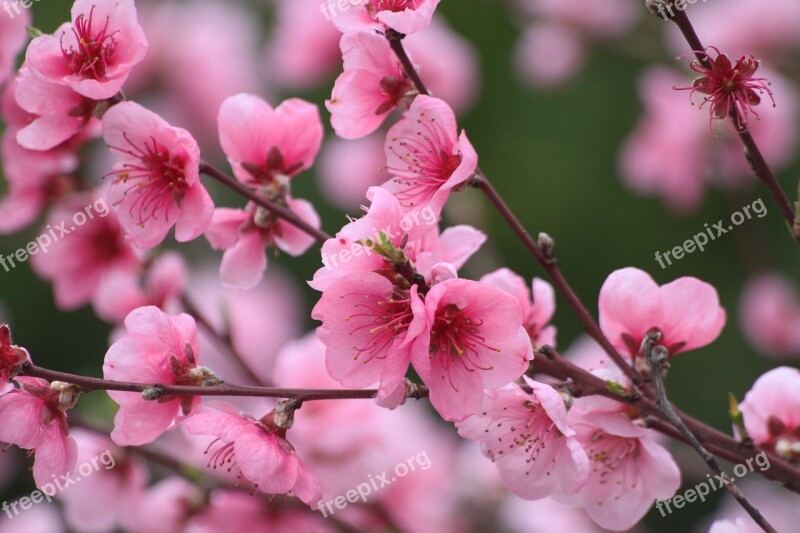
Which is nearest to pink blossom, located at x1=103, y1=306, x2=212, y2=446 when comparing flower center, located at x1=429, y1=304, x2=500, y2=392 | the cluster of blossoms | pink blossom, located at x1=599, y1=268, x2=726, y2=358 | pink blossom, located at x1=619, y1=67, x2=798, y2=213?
the cluster of blossoms

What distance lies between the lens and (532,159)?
3643 mm

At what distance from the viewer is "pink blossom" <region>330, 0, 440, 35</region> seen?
1003 millimetres

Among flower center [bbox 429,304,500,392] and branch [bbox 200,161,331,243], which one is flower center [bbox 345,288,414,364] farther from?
branch [bbox 200,161,331,243]

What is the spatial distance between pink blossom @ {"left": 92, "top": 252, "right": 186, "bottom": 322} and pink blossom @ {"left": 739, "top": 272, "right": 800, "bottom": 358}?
144 cm

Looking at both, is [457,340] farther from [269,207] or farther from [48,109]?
[48,109]

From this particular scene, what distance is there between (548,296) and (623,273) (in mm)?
120

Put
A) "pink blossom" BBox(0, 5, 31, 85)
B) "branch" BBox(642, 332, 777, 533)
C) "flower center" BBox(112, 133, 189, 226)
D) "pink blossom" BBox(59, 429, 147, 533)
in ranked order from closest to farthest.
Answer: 1. "branch" BBox(642, 332, 777, 533)
2. "flower center" BBox(112, 133, 189, 226)
3. "pink blossom" BBox(0, 5, 31, 85)
4. "pink blossom" BBox(59, 429, 147, 533)

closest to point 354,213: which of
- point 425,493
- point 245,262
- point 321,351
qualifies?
point 425,493

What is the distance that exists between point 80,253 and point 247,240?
0.53 metres

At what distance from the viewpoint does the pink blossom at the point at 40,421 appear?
972 millimetres

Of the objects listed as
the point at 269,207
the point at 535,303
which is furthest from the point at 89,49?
the point at 535,303

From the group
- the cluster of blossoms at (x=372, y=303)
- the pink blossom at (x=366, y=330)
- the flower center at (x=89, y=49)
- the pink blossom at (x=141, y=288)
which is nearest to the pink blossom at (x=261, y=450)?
the cluster of blossoms at (x=372, y=303)

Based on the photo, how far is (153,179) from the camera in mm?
1140

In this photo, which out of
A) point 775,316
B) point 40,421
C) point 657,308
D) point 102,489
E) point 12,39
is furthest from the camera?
point 775,316
